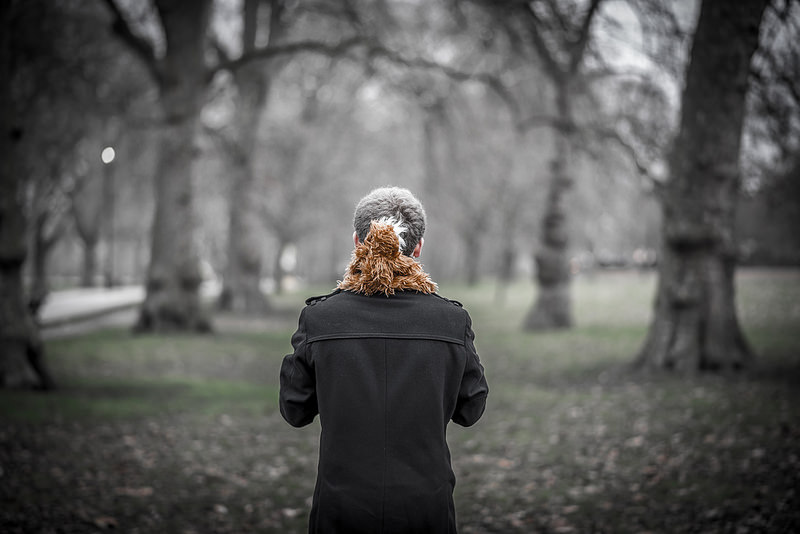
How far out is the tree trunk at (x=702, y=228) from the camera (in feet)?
31.6

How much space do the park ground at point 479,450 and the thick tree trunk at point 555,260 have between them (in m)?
5.29

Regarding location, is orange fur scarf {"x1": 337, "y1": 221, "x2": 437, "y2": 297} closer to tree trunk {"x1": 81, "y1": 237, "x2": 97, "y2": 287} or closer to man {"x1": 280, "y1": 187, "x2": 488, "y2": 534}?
man {"x1": 280, "y1": 187, "x2": 488, "y2": 534}

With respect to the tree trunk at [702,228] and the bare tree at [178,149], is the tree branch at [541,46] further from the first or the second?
the bare tree at [178,149]

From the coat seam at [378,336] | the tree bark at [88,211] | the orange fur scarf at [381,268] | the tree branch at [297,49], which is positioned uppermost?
the tree branch at [297,49]

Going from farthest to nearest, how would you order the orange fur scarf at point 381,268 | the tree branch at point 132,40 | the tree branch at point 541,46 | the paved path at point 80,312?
the paved path at point 80,312 < the tree branch at point 132,40 < the tree branch at point 541,46 < the orange fur scarf at point 381,268

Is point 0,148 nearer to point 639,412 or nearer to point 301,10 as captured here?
point 639,412

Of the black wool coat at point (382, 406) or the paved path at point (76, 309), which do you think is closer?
the black wool coat at point (382, 406)

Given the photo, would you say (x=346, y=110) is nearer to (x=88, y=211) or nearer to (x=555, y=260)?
(x=88, y=211)

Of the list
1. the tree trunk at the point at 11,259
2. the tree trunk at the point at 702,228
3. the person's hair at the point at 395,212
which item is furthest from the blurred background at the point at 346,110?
the person's hair at the point at 395,212

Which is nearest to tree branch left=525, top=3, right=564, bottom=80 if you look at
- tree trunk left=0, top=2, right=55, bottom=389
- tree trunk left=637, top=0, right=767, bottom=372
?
tree trunk left=637, top=0, right=767, bottom=372

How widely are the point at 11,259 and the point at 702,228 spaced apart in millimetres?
9013

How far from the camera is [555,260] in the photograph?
59.0ft

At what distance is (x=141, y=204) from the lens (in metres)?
32.0

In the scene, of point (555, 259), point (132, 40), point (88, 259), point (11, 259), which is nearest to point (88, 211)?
point (88, 259)
